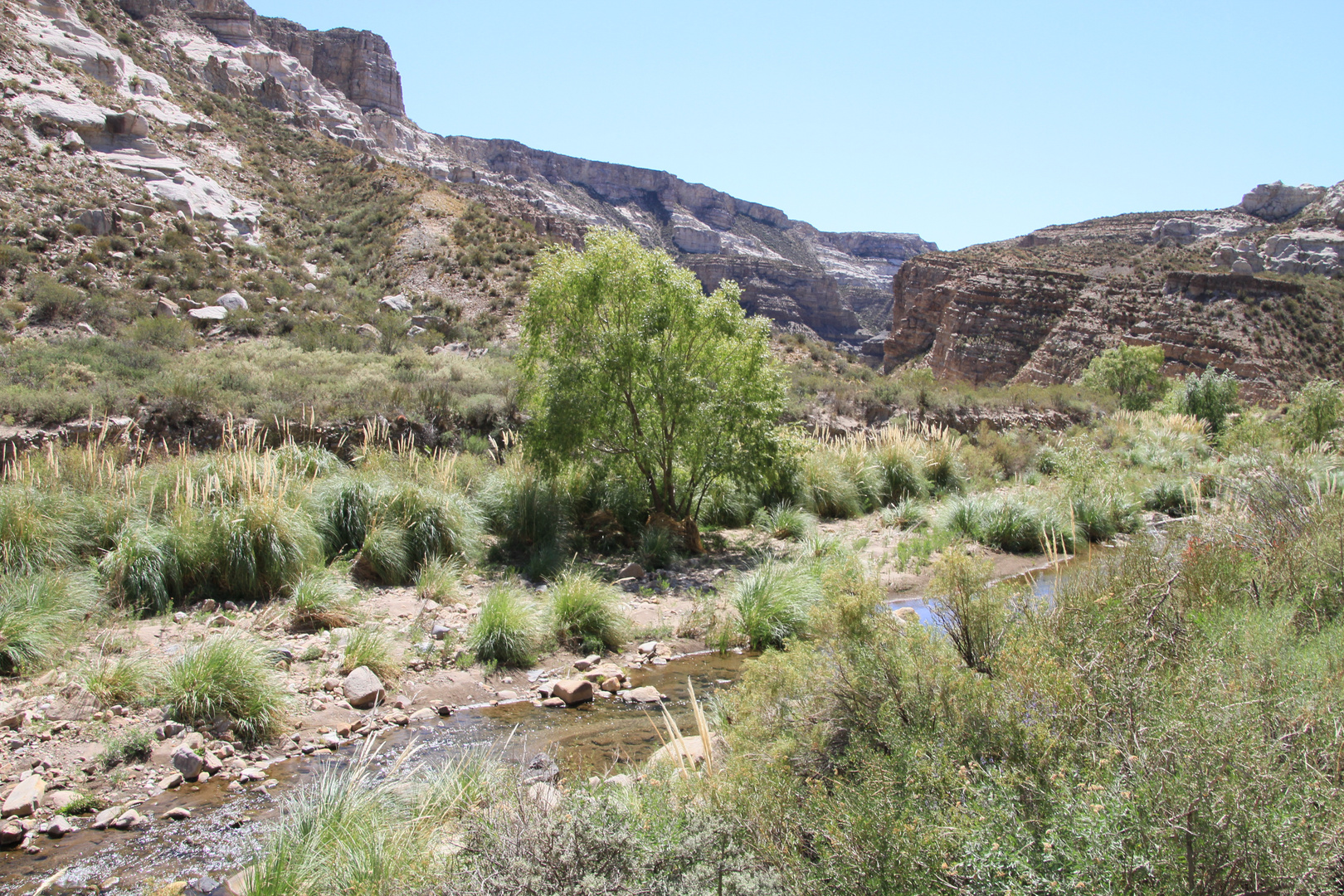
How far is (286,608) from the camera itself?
26.4 ft

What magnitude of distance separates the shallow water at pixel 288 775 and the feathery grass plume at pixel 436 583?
8.86 ft

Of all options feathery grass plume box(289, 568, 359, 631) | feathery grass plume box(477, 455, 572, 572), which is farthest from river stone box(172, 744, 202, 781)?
feathery grass plume box(477, 455, 572, 572)

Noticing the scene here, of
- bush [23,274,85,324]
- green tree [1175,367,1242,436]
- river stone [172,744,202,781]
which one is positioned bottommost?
river stone [172,744,202,781]

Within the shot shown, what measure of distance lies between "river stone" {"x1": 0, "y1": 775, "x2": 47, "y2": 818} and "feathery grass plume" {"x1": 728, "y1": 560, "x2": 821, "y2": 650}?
6.42 m

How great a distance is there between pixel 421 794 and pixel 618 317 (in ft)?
30.0

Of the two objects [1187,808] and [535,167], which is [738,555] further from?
[535,167]

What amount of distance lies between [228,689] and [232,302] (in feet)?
84.3

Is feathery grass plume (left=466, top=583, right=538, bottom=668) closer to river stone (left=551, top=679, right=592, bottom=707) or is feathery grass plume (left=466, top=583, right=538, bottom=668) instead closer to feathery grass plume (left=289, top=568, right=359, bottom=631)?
river stone (left=551, top=679, right=592, bottom=707)

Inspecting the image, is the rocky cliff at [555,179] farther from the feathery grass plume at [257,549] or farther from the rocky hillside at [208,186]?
the feathery grass plume at [257,549]

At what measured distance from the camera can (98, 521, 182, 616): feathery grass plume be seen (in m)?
7.84

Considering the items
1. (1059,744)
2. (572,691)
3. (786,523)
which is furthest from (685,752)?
(786,523)

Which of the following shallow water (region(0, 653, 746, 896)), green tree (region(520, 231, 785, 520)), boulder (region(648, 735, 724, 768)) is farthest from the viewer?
green tree (region(520, 231, 785, 520))

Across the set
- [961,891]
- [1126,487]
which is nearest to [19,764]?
[961,891]

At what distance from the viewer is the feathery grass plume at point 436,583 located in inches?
369
